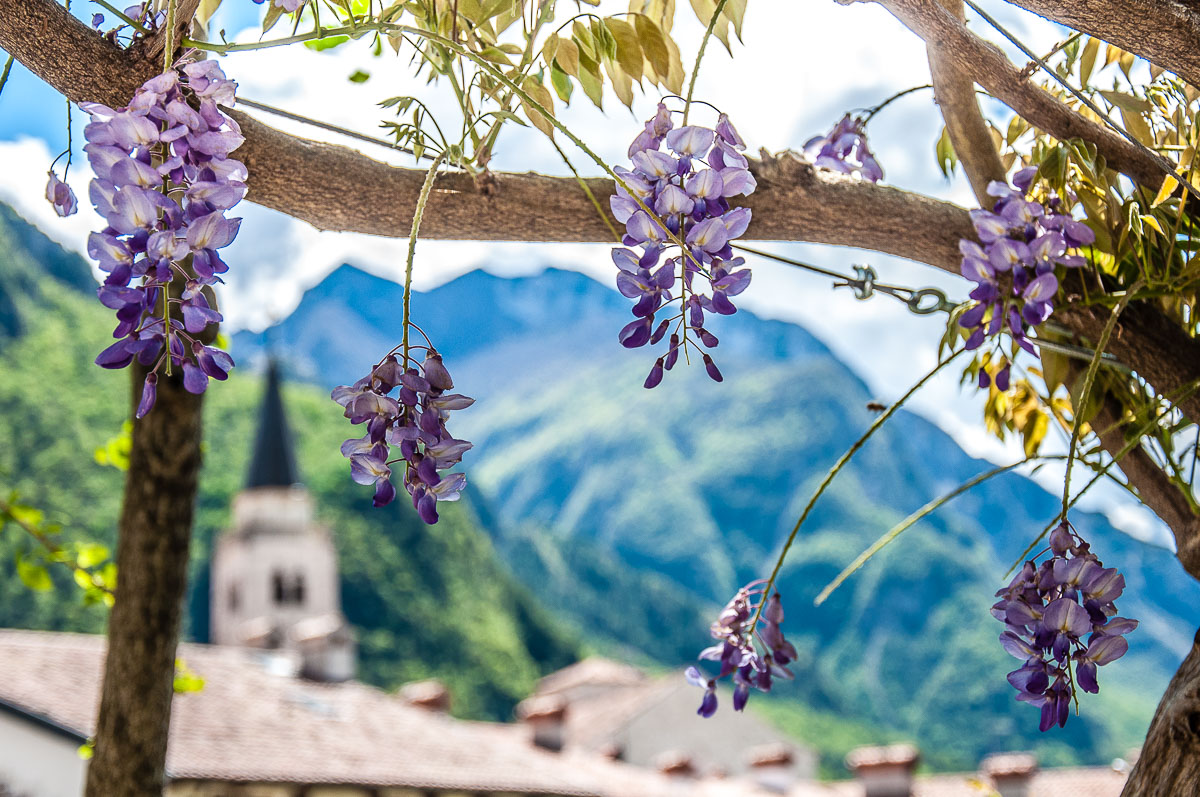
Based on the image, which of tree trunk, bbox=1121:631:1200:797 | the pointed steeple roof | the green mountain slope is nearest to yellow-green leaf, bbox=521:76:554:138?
tree trunk, bbox=1121:631:1200:797

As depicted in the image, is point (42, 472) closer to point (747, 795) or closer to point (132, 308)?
point (747, 795)

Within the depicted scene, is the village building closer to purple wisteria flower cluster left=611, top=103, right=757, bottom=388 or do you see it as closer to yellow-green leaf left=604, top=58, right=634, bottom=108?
yellow-green leaf left=604, top=58, right=634, bottom=108

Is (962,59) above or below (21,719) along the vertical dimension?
below

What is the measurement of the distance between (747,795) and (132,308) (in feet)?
60.8

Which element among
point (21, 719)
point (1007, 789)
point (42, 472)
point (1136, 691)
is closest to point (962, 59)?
point (21, 719)

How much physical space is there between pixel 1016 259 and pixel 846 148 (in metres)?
0.58

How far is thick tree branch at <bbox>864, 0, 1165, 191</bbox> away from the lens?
104cm

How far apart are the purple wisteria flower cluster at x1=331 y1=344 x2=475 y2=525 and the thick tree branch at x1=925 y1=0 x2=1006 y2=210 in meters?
0.59

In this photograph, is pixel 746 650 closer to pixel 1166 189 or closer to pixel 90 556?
pixel 1166 189

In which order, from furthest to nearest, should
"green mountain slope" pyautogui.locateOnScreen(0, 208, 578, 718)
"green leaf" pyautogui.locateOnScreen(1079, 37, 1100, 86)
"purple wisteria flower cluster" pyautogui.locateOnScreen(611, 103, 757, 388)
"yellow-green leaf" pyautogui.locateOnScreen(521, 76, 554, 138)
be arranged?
"green mountain slope" pyautogui.locateOnScreen(0, 208, 578, 718) → "green leaf" pyautogui.locateOnScreen(1079, 37, 1100, 86) → "yellow-green leaf" pyautogui.locateOnScreen(521, 76, 554, 138) → "purple wisteria flower cluster" pyautogui.locateOnScreen(611, 103, 757, 388)

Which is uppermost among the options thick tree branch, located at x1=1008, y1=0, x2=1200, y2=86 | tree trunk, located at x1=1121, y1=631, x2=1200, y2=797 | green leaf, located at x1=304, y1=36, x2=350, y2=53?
green leaf, located at x1=304, y1=36, x2=350, y2=53

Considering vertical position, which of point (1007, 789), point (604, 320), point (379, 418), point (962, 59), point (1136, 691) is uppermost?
point (604, 320)

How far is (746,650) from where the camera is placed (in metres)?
1.18

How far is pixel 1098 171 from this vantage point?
1.08m
